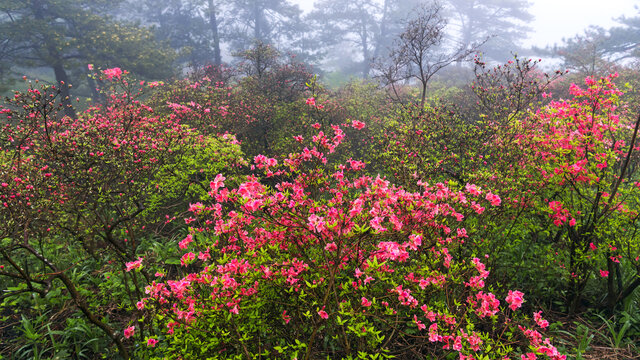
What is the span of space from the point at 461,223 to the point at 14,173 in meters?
7.05

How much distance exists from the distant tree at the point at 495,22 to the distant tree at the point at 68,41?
40208 millimetres

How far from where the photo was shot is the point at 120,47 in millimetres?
18625

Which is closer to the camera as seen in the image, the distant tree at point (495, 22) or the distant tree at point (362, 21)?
the distant tree at point (362, 21)

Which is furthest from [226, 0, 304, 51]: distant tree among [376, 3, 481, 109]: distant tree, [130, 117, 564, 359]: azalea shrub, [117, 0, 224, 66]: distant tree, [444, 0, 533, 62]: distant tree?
[130, 117, 564, 359]: azalea shrub

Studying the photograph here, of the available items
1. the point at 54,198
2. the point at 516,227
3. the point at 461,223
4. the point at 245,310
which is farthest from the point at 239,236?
the point at 516,227

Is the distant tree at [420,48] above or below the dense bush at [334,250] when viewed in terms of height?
above

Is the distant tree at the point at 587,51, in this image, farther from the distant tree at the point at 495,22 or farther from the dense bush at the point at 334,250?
the dense bush at the point at 334,250

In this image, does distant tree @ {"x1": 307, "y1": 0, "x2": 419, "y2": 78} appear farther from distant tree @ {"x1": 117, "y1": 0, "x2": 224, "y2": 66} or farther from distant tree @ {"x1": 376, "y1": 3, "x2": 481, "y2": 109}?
distant tree @ {"x1": 376, "y1": 3, "x2": 481, "y2": 109}

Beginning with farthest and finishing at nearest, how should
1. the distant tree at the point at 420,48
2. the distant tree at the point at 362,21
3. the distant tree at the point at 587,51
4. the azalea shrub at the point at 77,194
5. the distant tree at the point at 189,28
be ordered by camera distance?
the distant tree at the point at 362,21
the distant tree at the point at 189,28
the distant tree at the point at 587,51
the distant tree at the point at 420,48
the azalea shrub at the point at 77,194

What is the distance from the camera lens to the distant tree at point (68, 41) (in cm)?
1666

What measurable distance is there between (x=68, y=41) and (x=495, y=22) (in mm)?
49001

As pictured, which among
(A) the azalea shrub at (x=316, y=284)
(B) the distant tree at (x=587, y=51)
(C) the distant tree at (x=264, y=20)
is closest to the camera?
(A) the azalea shrub at (x=316, y=284)

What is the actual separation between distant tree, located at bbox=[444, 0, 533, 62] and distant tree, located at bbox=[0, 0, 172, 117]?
40208mm

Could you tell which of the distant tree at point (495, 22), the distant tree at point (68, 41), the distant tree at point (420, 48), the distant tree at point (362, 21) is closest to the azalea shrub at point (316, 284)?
the distant tree at point (420, 48)
